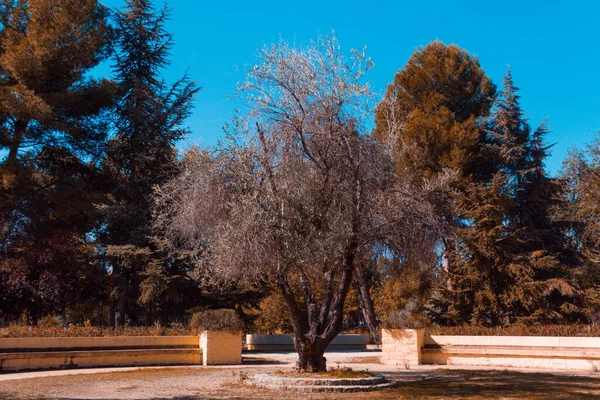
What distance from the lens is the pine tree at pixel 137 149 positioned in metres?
25.6

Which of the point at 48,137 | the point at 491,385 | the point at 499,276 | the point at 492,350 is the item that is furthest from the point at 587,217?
the point at 48,137

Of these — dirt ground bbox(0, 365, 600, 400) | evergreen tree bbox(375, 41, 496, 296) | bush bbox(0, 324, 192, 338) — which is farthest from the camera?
evergreen tree bbox(375, 41, 496, 296)

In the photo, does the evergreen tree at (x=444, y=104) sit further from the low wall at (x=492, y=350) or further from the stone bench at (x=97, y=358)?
the stone bench at (x=97, y=358)

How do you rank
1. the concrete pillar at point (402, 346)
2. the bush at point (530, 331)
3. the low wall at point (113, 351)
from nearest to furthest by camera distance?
the low wall at point (113, 351) < the bush at point (530, 331) < the concrete pillar at point (402, 346)

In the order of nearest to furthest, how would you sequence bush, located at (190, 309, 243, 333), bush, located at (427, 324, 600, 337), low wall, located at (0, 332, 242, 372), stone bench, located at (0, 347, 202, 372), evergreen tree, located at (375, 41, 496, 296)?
stone bench, located at (0, 347, 202, 372)
low wall, located at (0, 332, 242, 372)
bush, located at (427, 324, 600, 337)
bush, located at (190, 309, 243, 333)
evergreen tree, located at (375, 41, 496, 296)

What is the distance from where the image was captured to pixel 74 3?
23.8 metres

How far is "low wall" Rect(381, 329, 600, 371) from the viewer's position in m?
16.4

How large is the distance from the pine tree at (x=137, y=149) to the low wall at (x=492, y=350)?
422 inches

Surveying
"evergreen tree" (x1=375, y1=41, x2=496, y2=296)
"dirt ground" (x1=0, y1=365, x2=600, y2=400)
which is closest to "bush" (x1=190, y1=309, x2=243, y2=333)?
Result: "dirt ground" (x1=0, y1=365, x2=600, y2=400)

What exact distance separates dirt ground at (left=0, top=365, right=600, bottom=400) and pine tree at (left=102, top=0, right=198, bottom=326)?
10.6 metres

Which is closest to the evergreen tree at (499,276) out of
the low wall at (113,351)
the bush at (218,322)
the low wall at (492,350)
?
the low wall at (492,350)

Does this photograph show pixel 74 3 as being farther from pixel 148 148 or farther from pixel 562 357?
pixel 562 357

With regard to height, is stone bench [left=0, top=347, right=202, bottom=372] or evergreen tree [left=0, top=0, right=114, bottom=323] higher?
evergreen tree [left=0, top=0, right=114, bottom=323]

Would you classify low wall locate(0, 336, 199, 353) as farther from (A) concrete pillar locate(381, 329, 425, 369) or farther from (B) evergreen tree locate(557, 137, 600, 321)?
(B) evergreen tree locate(557, 137, 600, 321)
